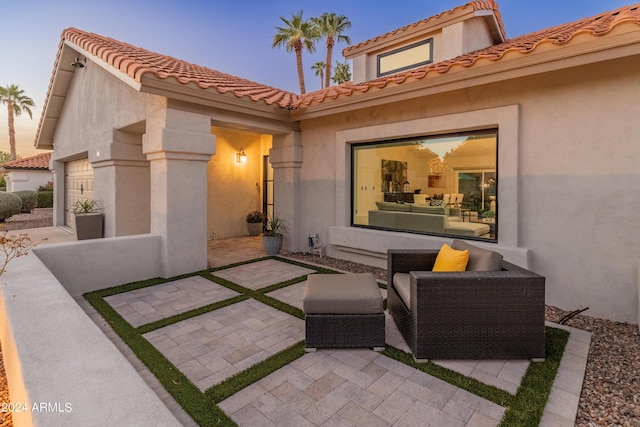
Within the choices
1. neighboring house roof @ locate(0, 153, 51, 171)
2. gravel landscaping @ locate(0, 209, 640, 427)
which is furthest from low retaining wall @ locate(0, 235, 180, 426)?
neighboring house roof @ locate(0, 153, 51, 171)

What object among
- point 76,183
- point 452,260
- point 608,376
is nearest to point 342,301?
point 452,260

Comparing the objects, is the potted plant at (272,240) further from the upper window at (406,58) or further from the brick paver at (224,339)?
the upper window at (406,58)

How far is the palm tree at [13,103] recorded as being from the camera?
3381 cm

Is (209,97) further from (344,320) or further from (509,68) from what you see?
(509,68)

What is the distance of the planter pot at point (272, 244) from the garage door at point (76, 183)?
22.1 feet

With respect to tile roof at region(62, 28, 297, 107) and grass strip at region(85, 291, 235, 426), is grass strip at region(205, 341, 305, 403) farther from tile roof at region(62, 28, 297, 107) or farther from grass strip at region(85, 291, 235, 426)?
tile roof at region(62, 28, 297, 107)

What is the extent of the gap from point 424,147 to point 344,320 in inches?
172

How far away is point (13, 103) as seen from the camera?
35469 mm

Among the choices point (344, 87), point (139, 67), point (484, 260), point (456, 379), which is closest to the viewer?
point (456, 379)

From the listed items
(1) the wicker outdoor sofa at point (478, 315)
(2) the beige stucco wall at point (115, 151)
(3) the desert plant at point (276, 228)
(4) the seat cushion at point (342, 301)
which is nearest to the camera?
(1) the wicker outdoor sofa at point (478, 315)

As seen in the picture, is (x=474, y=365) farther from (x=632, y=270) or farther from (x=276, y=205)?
(x=276, y=205)

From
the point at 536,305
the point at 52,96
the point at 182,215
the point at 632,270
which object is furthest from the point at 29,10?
the point at 632,270

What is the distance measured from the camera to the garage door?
10727 mm

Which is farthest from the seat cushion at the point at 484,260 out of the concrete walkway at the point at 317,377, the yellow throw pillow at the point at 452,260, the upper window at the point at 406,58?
the upper window at the point at 406,58
